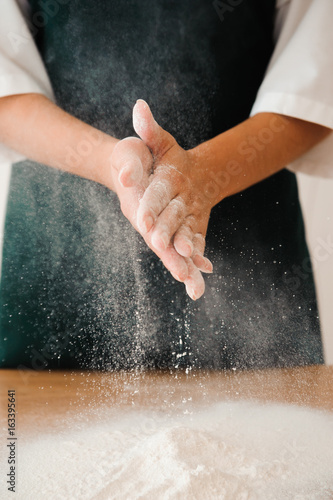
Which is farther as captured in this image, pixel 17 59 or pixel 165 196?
pixel 17 59

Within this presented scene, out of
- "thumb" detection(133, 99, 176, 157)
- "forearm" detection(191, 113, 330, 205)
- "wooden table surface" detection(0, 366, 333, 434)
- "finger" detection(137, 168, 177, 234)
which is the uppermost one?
"thumb" detection(133, 99, 176, 157)

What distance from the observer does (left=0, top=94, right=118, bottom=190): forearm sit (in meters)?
0.49

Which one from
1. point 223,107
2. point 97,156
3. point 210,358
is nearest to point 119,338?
point 210,358

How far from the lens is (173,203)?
1.33 feet

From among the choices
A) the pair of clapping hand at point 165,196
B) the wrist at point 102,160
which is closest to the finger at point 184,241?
the pair of clapping hand at point 165,196

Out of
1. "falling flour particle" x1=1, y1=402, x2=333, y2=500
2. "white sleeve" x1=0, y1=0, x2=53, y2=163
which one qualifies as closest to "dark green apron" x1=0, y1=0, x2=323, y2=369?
"white sleeve" x1=0, y1=0, x2=53, y2=163

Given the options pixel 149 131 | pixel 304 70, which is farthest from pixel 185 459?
pixel 304 70

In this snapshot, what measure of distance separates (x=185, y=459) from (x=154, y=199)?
21 cm

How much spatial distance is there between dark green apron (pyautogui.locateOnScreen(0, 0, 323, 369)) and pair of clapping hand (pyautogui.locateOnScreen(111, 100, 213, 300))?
0.12 metres

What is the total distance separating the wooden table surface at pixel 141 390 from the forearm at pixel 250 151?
21 centimetres

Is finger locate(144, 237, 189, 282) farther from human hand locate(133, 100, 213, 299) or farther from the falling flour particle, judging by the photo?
the falling flour particle

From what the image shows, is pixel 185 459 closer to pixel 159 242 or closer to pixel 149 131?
pixel 159 242

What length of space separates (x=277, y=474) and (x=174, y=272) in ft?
0.58

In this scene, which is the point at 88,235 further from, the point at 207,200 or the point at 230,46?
the point at 230,46
